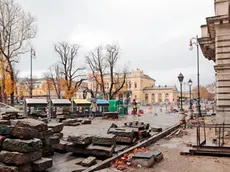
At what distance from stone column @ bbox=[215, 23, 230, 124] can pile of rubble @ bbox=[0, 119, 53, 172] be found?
11.6 metres

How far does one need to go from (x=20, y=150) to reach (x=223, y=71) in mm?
12964

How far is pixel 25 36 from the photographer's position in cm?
3300

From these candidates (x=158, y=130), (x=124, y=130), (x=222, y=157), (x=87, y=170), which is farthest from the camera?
(x=158, y=130)

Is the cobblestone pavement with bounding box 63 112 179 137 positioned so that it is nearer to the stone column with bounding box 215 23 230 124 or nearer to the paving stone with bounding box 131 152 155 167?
the stone column with bounding box 215 23 230 124

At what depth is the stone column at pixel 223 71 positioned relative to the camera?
14.7m

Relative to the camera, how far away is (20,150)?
630 cm

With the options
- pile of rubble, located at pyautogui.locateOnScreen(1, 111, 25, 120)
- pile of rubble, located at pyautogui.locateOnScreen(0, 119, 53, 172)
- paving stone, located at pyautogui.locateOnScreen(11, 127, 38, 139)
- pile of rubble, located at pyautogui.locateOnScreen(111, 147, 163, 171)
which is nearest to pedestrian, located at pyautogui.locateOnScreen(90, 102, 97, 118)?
pile of rubble, located at pyautogui.locateOnScreen(1, 111, 25, 120)

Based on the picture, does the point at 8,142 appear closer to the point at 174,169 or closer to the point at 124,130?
the point at 174,169

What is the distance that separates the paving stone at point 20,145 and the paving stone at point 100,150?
2.59 m

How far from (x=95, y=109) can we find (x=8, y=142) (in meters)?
28.1

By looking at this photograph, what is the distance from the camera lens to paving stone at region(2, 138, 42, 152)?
6309 mm

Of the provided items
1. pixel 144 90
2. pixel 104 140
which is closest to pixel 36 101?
pixel 104 140

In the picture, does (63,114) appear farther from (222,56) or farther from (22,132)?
(22,132)

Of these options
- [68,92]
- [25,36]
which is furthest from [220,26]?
[68,92]
